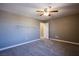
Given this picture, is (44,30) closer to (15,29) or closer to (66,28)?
(66,28)

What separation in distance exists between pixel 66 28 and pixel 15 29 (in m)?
1.13

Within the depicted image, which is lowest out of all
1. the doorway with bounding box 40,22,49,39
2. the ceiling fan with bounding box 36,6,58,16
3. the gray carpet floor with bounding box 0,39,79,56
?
the gray carpet floor with bounding box 0,39,79,56

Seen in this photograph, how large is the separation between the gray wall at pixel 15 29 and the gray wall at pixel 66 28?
1.26ft

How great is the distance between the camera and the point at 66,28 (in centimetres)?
198

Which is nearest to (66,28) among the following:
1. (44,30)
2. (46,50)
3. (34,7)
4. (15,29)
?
(44,30)

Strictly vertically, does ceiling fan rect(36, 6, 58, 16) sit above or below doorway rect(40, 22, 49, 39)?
above

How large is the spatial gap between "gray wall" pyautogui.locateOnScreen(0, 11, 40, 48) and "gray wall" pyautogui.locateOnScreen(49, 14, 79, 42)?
0.38 meters

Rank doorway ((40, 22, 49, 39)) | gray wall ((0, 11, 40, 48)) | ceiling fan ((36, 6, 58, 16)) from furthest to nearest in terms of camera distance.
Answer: doorway ((40, 22, 49, 39)), ceiling fan ((36, 6, 58, 16)), gray wall ((0, 11, 40, 48))

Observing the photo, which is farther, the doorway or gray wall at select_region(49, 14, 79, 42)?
the doorway

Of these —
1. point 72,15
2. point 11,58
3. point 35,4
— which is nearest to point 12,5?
point 35,4

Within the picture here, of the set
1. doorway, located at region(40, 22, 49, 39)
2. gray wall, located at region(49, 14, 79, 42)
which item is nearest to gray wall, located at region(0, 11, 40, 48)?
doorway, located at region(40, 22, 49, 39)

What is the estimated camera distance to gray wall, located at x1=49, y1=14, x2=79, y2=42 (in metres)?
1.90

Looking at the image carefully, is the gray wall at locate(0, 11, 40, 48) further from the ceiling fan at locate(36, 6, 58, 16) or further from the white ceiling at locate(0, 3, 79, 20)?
the ceiling fan at locate(36, 6, 58, 16)

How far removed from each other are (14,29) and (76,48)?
1.38 metres
